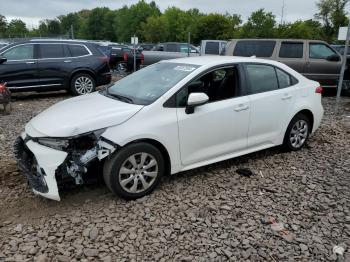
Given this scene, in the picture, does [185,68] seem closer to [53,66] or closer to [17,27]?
[53,66]

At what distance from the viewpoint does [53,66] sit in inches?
403

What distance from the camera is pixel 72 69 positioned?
10492 millimetres

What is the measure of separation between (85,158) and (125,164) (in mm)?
433

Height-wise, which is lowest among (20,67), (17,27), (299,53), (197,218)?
(197,218)

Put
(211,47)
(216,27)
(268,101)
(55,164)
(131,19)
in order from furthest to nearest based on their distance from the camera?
(131,19)
(216,27)
(211,47)
(268,101)
(55,164)

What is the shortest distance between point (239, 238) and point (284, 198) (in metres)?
1.06

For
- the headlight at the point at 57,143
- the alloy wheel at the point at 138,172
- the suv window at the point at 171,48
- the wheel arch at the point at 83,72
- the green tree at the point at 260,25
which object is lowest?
the alloy wheel at the point at 138,172

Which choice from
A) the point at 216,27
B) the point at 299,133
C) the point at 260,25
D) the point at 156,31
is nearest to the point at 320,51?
the point at 299,133

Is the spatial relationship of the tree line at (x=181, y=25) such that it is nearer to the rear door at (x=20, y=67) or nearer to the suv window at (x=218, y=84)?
the rear door at (x=20, y=67)

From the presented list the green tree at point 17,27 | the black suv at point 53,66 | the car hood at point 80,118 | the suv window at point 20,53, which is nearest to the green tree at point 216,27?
the black suv at point 53,66

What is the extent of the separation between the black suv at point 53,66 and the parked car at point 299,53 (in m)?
4.08

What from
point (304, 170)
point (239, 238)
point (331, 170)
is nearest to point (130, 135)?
point (239, 238)

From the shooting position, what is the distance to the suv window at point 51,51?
33.4 feet

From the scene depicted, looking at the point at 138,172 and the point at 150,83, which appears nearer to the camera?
the point at 138,172
